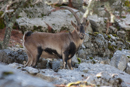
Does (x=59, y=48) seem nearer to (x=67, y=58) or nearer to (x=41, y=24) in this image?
(x=67, y=58)

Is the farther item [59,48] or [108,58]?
[108,58]

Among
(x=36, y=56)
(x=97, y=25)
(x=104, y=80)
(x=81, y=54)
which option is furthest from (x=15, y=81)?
A: (x=97, y=25)

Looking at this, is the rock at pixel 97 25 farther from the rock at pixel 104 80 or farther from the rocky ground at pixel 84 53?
the rock at pixel 104 80

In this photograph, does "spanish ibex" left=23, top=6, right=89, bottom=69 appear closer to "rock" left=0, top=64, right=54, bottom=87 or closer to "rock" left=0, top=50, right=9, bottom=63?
"rock" left=0, top=50, right=9, bottom=63

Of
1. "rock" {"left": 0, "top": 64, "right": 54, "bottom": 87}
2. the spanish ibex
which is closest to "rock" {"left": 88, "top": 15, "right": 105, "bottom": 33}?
the spanish ibex

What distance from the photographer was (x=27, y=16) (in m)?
16.9

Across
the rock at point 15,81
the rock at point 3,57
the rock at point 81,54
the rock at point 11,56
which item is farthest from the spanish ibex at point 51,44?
the rock at point 81,54

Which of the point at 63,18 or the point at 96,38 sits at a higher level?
the point at 63,18

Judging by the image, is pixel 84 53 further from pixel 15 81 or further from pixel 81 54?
pixel 15 81

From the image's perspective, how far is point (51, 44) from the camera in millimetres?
6953

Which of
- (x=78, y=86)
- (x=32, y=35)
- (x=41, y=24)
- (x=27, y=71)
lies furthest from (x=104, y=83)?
(x=41, y=24)

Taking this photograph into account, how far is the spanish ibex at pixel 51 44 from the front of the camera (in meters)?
6.63

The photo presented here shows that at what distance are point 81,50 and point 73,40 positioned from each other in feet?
22.5

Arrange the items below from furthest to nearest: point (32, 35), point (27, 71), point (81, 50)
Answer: point (81, 50) → point (32, 35) → point (27, 71)
